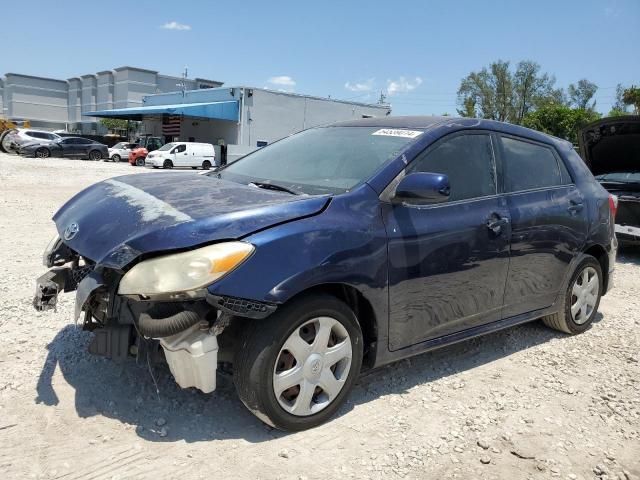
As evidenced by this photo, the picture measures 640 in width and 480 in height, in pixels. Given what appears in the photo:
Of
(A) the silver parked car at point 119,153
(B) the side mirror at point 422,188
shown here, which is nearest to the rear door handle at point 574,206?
(B) the side mirror at point 422,188

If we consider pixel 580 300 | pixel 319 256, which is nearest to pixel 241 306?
pixel 319 256

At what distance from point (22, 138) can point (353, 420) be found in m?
32.7

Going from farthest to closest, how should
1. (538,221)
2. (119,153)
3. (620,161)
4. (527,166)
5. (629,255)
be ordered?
(119,153) < (629,255) < (620,161) < (527,166) < (538,221)

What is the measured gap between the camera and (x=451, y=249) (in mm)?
3350

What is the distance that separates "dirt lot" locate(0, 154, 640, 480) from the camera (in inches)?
104

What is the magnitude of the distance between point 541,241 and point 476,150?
0.87 m

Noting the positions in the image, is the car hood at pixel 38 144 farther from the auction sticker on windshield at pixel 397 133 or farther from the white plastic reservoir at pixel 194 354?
the white plastic reservoir at pixel 194 354

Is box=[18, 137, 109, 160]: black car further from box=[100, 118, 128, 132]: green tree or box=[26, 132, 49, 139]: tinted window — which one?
box=[100, 118, 128, 132]: green tree

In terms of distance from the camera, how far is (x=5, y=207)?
994cm

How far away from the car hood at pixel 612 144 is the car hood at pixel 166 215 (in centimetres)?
661

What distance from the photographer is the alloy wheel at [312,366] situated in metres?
2.77

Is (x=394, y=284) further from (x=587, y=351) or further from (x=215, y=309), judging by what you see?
(x=587, y=351)

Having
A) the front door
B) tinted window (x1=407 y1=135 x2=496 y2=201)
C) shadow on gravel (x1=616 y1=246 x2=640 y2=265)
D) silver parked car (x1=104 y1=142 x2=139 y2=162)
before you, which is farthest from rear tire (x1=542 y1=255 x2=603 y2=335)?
silver parked car (x1=104 y1=142 x2=139 y2=162)

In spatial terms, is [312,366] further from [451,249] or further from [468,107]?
[468,107]
